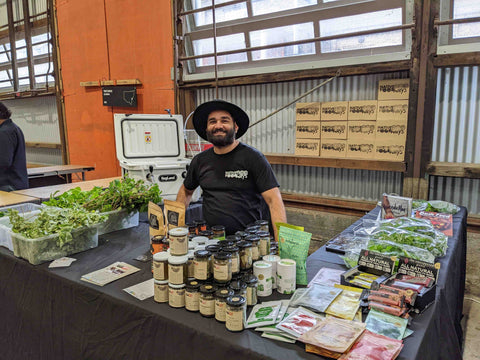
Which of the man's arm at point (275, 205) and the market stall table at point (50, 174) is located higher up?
the man's arm at point (275, 205)

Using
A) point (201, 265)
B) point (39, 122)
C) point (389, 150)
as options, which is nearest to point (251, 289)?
point (201, 265)

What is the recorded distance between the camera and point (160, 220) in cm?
178

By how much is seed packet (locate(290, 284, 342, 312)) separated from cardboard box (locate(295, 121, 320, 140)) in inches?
116

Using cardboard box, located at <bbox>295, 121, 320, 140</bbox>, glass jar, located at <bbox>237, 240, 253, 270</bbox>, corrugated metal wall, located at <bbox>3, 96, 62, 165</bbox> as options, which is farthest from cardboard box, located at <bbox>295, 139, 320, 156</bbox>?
corrugated metal wall, located at <bbox>3, 96, 62, 165</bbox>

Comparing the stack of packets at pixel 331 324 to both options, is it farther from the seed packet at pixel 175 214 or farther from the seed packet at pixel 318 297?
the seed packet at pixel 175 214

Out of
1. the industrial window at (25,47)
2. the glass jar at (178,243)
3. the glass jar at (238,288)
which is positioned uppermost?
the industrial window at (25,47)

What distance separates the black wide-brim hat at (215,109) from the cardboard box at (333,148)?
1.68 m

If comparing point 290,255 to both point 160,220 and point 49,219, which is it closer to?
point 160,220

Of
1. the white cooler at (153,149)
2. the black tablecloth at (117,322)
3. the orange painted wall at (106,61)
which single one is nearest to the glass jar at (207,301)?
the black tablecloth at (117,322)

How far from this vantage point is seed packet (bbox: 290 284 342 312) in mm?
1203

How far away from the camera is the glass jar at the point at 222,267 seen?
1194 mm

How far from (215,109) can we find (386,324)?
1764 millimetres

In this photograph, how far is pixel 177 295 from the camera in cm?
126

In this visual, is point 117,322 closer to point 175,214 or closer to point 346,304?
point 175,214
